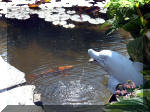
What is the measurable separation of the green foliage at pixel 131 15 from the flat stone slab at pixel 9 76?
1111 mm

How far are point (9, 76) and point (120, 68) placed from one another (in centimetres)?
122

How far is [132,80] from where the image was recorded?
228 cm

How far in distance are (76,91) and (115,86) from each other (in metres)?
0.56

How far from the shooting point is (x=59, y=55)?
11.4 feet

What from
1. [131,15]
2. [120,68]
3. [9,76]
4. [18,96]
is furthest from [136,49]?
[9,76]

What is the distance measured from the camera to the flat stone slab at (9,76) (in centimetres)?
284

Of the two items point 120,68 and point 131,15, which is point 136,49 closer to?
point 120,68

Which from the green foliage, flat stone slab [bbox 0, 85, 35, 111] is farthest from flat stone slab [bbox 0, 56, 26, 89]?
the green foliage

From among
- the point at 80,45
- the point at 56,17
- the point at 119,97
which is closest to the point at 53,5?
the point at 56,17

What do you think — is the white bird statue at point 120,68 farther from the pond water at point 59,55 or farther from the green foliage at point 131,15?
the pond water at point 59,55

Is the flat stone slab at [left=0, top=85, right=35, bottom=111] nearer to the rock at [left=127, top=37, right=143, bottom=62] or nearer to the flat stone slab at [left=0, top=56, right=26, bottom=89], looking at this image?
the flat stone slab at [left=0, top=56, right=26, bottom=89]

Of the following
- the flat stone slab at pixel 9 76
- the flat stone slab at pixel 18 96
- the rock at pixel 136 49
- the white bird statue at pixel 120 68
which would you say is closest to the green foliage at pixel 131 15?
the rock at pixel 136 49

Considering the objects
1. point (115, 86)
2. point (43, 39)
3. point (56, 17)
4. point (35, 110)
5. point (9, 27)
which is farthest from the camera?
point (56, 17)

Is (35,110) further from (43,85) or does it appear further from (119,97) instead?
(119,97)
